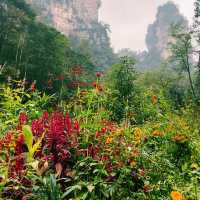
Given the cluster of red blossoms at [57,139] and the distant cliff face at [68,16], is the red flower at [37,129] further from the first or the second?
the distant cliff face at [68,16]

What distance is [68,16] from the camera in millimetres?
119938

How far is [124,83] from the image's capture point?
17344 millimetres

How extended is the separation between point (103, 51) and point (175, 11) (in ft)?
233

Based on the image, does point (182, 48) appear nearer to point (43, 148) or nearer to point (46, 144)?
point (46, 144)

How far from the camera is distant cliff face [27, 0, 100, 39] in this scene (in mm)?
115250

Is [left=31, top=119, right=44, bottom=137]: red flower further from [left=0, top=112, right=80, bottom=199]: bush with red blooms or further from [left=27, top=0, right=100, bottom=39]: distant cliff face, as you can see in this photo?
[left=27, top=0, right=100, bottom=39]: distant cliff face

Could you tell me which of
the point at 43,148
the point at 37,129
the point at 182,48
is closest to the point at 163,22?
the point at 182,48

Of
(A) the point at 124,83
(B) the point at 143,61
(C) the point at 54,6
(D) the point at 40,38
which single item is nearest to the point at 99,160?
(A) the point at 124,83

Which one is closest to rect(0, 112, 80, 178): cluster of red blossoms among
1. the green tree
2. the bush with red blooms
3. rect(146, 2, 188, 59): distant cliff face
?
the bush with red blooms

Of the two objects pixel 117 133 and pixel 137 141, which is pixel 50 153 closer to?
pixel 117 133

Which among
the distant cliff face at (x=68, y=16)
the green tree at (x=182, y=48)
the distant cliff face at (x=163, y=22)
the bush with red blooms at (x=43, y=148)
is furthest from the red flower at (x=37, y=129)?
the distant cliff face at (x=163, y=22)

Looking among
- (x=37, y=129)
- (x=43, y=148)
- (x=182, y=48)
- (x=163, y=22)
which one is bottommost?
(x=43, y=148)

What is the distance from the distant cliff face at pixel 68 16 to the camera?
378ft

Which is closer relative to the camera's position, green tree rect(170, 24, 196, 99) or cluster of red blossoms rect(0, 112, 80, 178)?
cluster of red blossoms rect(0, 112, 80, 178)
